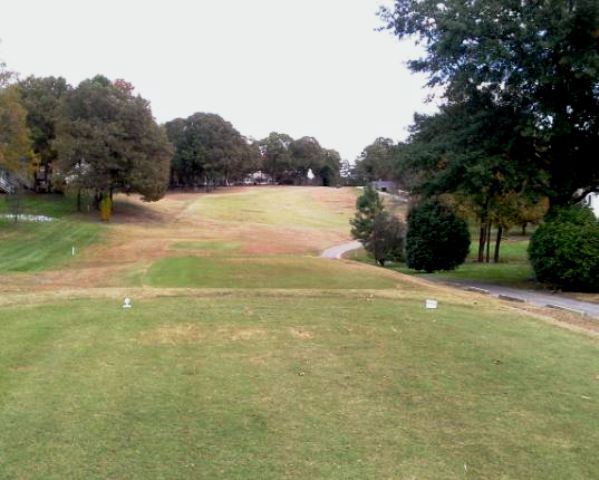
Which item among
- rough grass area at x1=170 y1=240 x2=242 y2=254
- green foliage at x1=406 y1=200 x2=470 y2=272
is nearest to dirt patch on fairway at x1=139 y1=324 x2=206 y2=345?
green foliage at x1=406 y1=200 x2=470 y2=272

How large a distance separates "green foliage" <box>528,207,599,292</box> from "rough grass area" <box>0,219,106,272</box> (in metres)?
21.5

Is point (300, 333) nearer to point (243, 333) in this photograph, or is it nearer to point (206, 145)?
point (243, 333)

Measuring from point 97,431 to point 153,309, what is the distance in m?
5.29

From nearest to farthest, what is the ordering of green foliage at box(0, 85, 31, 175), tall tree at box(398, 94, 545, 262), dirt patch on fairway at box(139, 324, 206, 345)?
dirt patch on fairway at box(139, 324, 206, 345) → tall tree at box(398, 94, 545, 262) → green foliage at box(0, 85, 31, 175)

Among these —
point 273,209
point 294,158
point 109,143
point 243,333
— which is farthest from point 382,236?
point 294,158

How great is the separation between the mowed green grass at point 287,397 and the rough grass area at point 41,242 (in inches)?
828

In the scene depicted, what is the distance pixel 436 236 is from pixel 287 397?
26.4 m

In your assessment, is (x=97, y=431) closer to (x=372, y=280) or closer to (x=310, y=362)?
(x=310, y=362)

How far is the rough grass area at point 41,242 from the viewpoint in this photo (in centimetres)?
2969

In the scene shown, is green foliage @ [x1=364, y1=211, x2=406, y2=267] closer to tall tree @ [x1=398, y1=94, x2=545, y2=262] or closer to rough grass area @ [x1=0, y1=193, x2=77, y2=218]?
tall tree @ [x1=398, y1=94, x2=545, y2=262]

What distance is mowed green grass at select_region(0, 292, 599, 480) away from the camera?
16.0 feet

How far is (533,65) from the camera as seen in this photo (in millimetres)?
21859

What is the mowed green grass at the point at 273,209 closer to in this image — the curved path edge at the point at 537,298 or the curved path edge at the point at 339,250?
the curved path edge at the point at 339,250

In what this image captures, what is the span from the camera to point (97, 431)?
5262mm
